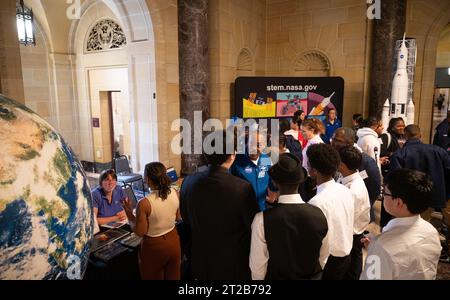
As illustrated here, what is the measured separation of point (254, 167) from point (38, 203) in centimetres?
253

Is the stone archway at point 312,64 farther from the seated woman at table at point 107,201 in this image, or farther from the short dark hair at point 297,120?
the seated woman at table at point 107,201

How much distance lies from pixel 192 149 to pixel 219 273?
478 cm

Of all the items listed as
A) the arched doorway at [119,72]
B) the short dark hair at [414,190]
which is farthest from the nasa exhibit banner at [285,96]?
the short dark hair at [414,190]

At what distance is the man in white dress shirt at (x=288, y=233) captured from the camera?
1.97 metres

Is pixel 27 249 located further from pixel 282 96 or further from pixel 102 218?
pixel 282 96

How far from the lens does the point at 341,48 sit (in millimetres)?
8703

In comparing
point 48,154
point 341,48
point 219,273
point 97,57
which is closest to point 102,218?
point 219,273

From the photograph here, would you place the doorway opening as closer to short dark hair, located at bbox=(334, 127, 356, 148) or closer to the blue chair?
the blue chair

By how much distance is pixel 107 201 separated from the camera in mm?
3607

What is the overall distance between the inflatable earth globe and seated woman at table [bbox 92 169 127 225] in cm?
230

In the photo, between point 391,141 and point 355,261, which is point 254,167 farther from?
point 391,141

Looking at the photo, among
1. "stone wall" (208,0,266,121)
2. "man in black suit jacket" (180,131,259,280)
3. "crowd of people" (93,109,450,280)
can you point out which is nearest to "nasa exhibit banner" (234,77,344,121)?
"stone wall" (208,0,266,121)

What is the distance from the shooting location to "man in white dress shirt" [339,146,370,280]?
9.03 feet

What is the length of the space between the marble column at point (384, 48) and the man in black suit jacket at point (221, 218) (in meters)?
6.91
